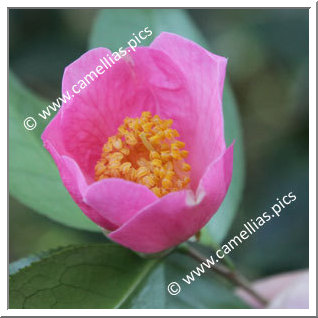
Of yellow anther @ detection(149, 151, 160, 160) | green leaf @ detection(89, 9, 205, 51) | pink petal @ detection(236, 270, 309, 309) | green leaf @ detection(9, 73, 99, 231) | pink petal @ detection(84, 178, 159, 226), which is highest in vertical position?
green leaf @ detection(89, 9, 205, 51)

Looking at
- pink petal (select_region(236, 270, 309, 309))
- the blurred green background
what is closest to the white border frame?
pink petal (select_region(236, 270, 309, 309))

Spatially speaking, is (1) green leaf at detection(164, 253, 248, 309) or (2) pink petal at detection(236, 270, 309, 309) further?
(2) pink petal at detection(236, 270, 309, 309)

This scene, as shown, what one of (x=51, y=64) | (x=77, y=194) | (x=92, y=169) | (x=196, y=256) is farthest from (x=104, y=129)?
(x=51, y=64)

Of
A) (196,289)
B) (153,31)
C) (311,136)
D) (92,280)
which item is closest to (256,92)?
(153,31)

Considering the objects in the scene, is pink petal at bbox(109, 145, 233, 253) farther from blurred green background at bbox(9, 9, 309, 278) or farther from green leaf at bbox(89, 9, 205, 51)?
Answer: blurred green background at bbox(9, 9, 309, 278)

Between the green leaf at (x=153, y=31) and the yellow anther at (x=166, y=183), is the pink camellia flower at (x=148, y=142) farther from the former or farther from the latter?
the green leaf at (x=153, y=31)

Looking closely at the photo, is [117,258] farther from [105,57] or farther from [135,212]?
[105,57]

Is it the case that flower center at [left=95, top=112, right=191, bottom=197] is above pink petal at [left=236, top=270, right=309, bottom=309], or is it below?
above
